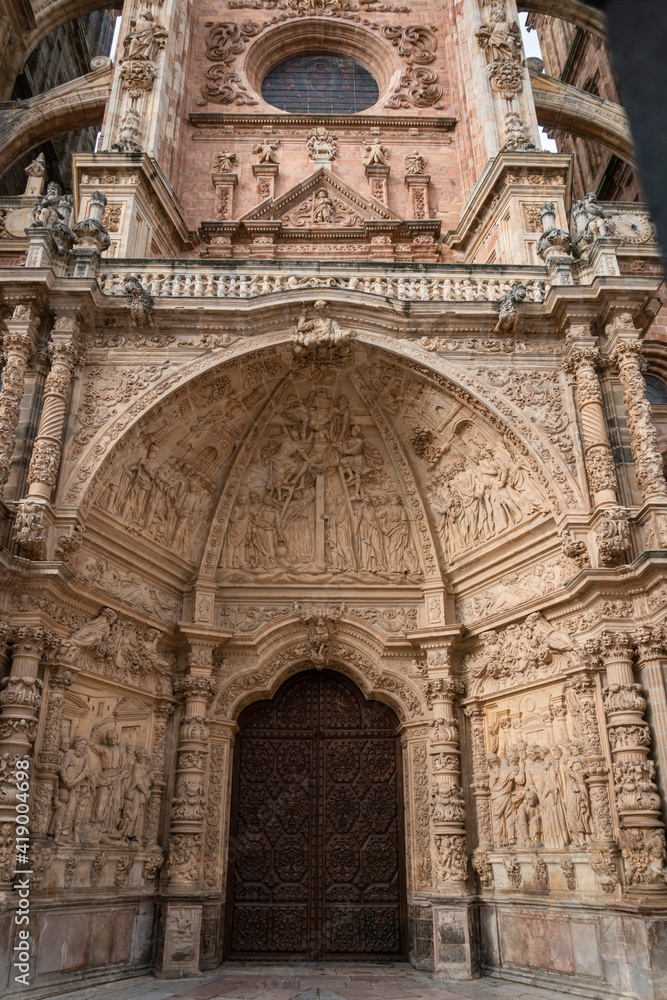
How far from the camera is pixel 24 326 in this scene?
9.28 meters

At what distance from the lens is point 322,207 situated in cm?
1484

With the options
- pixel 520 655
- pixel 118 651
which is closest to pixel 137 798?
pixel 118 651

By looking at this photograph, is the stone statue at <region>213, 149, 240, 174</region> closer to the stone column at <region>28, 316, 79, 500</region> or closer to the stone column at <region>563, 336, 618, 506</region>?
the stone column at <region>28, 316, 79, 500</region>

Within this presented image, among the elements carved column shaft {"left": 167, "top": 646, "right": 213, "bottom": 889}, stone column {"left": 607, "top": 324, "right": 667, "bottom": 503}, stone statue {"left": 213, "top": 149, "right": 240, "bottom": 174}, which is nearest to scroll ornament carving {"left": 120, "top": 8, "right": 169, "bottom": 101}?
stone statue {"left": 213, "top": 149, "right": 240, "bottom": 174}

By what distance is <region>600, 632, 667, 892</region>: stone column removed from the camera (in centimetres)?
738

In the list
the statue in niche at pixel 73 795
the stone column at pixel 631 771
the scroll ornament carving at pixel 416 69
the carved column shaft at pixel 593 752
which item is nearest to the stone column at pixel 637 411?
the stone column at pixel 631 771

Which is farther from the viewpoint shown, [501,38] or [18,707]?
[501,38]

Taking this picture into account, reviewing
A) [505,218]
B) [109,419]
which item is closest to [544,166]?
[505,218]

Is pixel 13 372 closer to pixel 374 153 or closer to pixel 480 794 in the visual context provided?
pixel 480 794

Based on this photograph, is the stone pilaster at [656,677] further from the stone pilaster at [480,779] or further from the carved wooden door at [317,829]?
the carved wooden door at [317,829]

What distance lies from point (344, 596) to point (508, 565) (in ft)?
7.78

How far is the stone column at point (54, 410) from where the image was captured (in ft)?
28.4

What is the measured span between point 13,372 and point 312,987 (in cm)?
753

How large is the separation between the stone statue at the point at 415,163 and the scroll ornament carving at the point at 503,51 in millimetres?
1842
